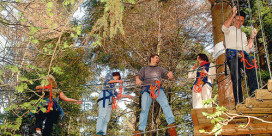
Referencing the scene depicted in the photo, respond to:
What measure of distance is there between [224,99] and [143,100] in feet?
5.21

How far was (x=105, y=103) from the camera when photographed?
16.9ft

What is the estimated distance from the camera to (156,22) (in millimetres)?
9875

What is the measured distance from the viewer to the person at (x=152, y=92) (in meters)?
4.81

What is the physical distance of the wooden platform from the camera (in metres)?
3.22

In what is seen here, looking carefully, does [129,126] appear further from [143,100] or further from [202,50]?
Result: [143,100]

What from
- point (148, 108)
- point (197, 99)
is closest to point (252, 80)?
point (197, 99)

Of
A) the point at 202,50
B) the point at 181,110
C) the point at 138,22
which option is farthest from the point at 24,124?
the point at 202,50

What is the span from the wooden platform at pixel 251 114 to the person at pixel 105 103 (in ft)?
5.82

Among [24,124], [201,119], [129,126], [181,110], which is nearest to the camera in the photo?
[201,119]

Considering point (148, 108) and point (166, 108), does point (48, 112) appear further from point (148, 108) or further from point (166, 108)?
point (166, 108)

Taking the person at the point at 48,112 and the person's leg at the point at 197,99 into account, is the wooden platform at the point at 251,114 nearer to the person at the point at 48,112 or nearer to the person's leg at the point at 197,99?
the person's leg at the point at 197,99

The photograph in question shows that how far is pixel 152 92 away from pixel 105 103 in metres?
0.93

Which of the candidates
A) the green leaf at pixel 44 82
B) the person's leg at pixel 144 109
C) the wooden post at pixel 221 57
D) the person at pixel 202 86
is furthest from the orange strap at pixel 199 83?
the green leaf at pixel 44 82

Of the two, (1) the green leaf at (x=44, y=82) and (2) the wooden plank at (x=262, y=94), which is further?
(1) the green leaf at (x=44, y=82)
